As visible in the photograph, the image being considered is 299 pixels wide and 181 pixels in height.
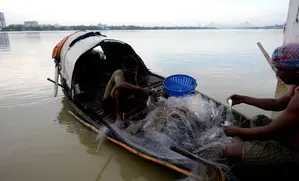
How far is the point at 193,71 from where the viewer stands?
35.5 ft

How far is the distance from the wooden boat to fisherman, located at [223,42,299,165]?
2.11 ft

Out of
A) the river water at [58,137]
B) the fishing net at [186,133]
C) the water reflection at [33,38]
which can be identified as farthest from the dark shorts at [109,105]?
the water reflection at [33,38]

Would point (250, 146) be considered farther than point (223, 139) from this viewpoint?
No

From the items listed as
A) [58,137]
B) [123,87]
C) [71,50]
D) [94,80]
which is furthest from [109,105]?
[94,80]

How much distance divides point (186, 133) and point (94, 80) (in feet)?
14.1

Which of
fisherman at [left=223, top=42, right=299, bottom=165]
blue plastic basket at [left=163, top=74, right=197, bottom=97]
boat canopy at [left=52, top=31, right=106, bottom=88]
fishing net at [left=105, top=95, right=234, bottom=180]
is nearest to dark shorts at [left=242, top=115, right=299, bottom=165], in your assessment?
fisherman at [left=223, top=42, right=299, bottom=165]

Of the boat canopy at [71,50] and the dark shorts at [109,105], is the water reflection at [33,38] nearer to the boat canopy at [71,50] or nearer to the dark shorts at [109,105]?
the boat canopy at [71,50]

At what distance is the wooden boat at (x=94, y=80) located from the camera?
3.63 metres

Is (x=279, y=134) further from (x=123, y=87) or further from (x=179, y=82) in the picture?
(x=179, y=82)

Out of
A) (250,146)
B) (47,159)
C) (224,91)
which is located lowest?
(47,159)

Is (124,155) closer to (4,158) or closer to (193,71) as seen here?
(4,158)

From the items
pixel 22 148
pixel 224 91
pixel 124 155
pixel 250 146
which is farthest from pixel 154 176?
pixel 224 91

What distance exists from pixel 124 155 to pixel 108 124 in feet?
2.21

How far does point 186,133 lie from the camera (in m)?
3.33
